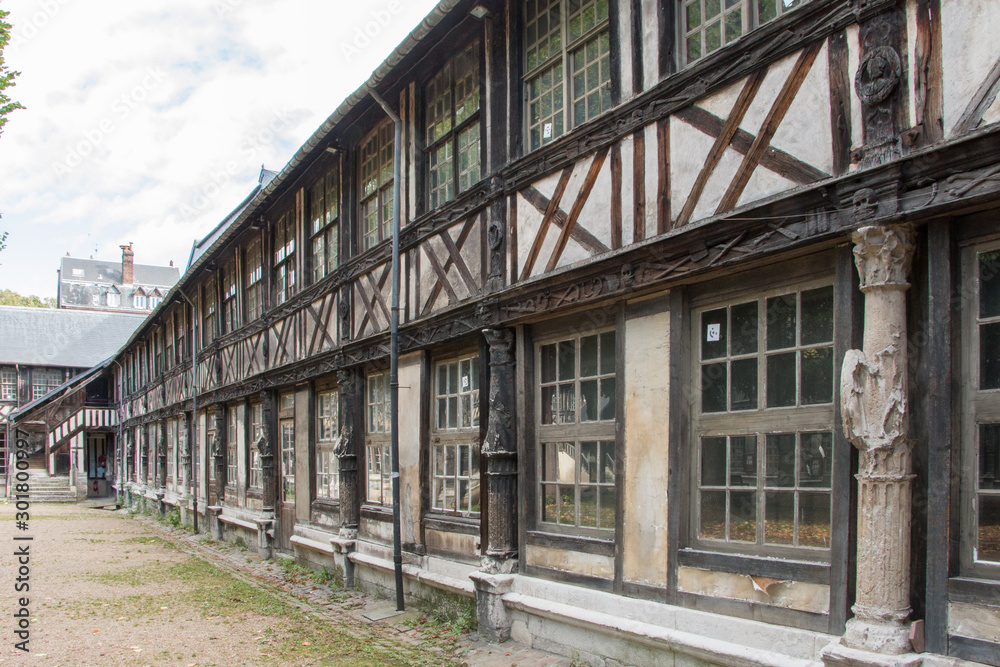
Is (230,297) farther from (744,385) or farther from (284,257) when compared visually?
(744,385)

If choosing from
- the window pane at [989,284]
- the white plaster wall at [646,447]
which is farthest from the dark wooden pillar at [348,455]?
the window pane at [989,284]

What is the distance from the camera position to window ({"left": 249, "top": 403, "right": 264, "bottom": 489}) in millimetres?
15354

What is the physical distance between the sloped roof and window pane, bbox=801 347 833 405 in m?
64.9

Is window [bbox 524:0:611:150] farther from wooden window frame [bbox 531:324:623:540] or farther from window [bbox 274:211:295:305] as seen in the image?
window [bbox 274:211:295:305]

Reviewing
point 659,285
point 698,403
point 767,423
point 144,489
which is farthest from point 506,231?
point 144,489

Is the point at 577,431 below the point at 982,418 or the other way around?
below

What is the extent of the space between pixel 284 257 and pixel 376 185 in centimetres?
446

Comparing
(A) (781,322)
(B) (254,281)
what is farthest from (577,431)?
(B) (254,281)

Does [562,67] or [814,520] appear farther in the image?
[562,67]

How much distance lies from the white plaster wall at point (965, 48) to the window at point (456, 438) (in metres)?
5.12

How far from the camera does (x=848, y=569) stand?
13.5 ft

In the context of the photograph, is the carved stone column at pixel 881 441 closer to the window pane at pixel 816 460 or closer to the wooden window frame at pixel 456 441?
the window pane at pixel 816 460

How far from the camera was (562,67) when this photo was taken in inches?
259

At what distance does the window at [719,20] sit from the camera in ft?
15.9
